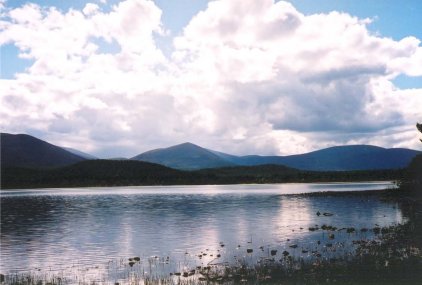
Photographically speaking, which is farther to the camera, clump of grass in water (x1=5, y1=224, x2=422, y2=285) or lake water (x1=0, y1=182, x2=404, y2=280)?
lake water (x1=0, y1=182, x2=404, y2=280)

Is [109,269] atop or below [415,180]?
below

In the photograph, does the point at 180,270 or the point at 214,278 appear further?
the point at 180,270

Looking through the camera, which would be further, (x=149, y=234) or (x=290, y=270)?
(x=149, y=234)

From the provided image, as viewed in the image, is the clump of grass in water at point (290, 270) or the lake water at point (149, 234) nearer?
the clump of grass in water at point (290, 270)

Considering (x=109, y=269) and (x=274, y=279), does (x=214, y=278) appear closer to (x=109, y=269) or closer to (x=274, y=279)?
(x=274, y=279)

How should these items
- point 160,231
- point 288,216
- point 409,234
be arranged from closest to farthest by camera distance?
point 409,234 → point 160,231 → point 288,216

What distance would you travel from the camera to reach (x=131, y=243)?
53.1 metres

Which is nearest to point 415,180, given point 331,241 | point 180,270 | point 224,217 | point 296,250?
point 224,217

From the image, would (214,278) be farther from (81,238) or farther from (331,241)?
(81,238)

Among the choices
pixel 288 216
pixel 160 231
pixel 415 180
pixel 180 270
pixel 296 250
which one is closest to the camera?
pixel 180 270

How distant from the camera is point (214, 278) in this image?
31156mm

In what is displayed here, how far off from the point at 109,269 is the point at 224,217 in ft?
145

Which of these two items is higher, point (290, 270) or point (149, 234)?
point (290, 270)

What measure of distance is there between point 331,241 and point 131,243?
21.7 m
